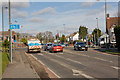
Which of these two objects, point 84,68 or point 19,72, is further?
point 84,68

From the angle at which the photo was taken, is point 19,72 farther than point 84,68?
No

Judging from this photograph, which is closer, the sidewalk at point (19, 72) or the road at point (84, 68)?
the sidewalk at point (19, 72)

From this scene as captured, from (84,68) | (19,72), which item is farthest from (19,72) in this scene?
(84,68)

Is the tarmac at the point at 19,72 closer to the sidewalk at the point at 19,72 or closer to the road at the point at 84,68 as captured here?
the sidewalk at the point at 19,72

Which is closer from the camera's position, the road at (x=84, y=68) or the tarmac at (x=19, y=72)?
the tarmac at (x=19, y=72)

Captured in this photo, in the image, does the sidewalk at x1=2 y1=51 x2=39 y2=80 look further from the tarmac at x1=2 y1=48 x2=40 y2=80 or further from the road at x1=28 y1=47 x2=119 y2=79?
the road at x1=28 y1=47 x2=119 y2=79

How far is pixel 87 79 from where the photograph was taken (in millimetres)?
8211

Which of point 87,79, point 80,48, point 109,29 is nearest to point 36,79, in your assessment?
point 87,79

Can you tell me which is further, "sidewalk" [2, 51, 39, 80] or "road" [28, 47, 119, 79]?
"road" [28, 47, 119, 79]

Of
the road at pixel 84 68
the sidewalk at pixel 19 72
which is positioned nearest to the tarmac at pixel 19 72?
the sidewalk at pixel 19 72

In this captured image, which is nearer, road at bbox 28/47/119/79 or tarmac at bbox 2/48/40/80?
tarmac at bbox 2/48/40/80

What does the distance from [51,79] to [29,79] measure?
1.24m

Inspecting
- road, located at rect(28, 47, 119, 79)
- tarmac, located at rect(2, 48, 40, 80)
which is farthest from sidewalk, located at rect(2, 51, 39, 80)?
road, located at rect(28, 47, 119, 79)

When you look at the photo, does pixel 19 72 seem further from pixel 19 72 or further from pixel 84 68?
pixel 84 68
